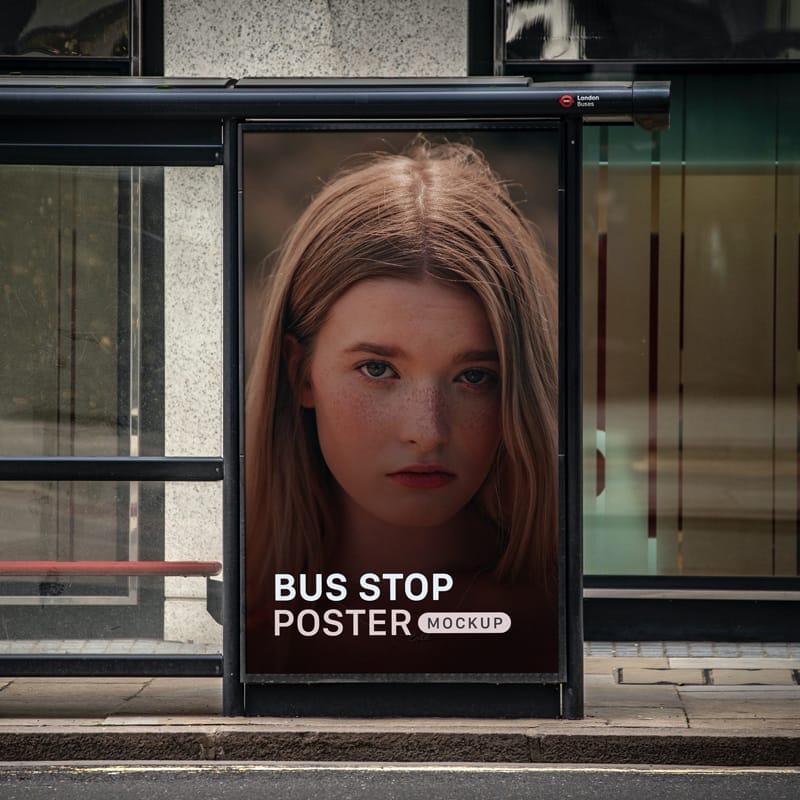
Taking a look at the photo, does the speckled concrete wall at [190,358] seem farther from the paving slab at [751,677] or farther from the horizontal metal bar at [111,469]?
the paving slab at [751,677]

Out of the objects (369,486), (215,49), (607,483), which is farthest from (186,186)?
(607,483)

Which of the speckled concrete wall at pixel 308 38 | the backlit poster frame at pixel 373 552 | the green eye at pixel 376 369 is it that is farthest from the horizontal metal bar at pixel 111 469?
the speckled concrete wall at pixel 308 38

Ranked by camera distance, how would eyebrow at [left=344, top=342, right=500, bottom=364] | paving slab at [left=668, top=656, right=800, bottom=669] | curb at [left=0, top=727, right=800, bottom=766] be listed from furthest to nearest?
paving slab at [left=668, top=656, right=800, bottom=669], eyebrow at [left=344, top=342, right=500, bottom=364], curb at [left=0, top=727, right=800, bottom=766]

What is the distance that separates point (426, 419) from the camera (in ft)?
21.2

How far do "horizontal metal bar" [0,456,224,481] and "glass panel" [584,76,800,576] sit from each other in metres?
3.54

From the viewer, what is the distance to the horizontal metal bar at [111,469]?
665cm

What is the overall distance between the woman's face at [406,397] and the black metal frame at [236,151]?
0.39 metres

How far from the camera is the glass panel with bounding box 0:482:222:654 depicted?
22.0 feet

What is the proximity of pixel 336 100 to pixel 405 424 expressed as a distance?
4.91ft

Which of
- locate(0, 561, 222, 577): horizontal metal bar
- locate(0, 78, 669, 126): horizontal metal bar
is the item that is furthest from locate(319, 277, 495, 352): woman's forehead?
locate(0, 561, 222, 577): horizontal metal bar

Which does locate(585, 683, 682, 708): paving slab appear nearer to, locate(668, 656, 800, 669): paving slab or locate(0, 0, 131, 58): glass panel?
locate(668, 656, 800, 669): paving slab

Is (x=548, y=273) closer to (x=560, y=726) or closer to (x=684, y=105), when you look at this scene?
(x=560, y=726)

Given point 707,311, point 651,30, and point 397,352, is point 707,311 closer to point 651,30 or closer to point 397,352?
point 651,30

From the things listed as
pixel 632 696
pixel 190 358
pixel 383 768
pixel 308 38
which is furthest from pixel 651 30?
pixel 383 768
